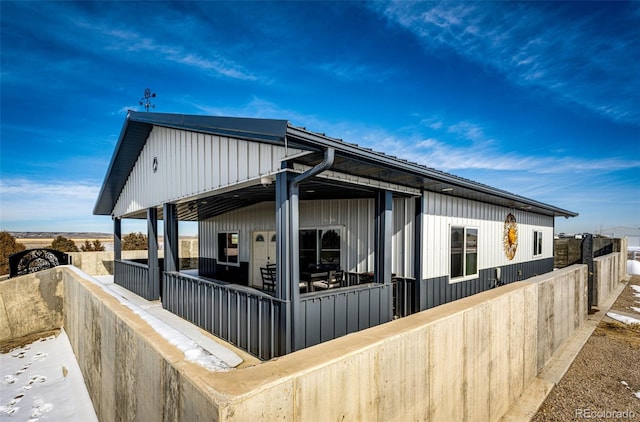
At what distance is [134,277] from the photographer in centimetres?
969

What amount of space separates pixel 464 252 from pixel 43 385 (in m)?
8.46

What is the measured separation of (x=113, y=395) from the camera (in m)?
3.11

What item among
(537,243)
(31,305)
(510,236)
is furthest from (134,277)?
(537,243)

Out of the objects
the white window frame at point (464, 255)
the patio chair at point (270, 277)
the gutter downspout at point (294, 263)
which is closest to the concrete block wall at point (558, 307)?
the white window frame at point (464, 255)

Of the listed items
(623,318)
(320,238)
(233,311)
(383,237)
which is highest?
(383,237)

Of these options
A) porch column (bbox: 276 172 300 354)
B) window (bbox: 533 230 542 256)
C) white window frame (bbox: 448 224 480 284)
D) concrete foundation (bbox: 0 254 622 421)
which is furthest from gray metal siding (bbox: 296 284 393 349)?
window (bbox: 533 230 542 256)

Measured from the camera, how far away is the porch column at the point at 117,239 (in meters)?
11.7

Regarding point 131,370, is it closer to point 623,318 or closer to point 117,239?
point 623,318

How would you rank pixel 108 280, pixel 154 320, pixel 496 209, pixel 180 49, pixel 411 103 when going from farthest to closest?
pixel 411 103 → pixel 108 280 → pixel 180 49 → pixel 496 209 → pixel 154 320

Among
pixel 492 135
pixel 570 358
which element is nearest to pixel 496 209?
pixel 570 358

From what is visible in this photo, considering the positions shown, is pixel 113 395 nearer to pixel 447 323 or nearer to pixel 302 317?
pixel 302 317

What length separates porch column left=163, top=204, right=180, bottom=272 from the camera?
735cm

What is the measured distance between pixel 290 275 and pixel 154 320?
5.39ft

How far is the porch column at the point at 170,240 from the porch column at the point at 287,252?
4408mm
